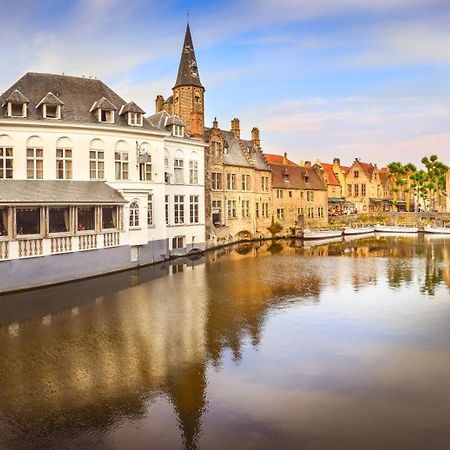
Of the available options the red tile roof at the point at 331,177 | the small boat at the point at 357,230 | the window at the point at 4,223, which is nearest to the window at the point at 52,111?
the window at the point at 4,223

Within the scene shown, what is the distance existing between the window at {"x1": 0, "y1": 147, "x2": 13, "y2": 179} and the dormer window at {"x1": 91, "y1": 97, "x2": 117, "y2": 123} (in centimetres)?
645

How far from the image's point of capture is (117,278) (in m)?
27.9

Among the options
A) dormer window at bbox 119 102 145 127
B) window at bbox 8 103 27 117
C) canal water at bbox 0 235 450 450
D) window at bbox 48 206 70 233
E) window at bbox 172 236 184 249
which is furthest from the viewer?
window at bbox 172 236 184 249

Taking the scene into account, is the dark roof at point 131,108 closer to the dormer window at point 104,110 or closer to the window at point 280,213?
the dormer window at point 104,110

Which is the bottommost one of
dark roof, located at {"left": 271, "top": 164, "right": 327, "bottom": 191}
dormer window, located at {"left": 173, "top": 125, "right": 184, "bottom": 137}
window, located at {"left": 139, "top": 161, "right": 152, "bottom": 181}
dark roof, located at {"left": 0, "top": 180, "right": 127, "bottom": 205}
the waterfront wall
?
the waterfront wall

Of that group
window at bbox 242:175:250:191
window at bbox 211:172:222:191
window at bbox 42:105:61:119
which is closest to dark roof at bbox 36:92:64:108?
window at bbox 42:105:61:119

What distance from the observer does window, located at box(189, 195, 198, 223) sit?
4066 cm

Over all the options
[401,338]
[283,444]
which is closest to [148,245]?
[401,338]

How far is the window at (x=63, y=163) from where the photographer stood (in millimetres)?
29219

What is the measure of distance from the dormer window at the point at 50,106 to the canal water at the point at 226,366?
38.1ft

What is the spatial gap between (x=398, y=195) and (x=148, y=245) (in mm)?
80384

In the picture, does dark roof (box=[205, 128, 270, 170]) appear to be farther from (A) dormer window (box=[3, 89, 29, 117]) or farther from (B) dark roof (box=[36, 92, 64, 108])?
(A) dormer window (box=[3, 89, 29, 117])

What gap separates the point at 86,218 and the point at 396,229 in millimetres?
53242

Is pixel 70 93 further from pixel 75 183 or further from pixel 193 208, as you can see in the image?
pixel 193 208
